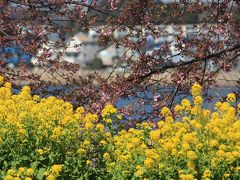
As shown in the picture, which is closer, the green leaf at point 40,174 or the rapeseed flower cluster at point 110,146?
the rapeseed flower cluster at point 110,146

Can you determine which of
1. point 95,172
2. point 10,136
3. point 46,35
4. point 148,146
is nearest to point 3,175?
point 10,136

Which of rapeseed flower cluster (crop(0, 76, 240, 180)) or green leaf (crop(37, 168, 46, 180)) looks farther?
green leaf (crop(37, 168, 46, 180))

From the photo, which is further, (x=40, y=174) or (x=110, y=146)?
(x=110, y=146)

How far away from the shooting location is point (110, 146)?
211 inches

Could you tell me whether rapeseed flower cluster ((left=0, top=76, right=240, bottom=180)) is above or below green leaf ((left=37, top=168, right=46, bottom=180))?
above

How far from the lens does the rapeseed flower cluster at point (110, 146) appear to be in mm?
4859

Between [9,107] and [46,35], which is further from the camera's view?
[46,35]

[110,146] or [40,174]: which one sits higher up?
[110,146]

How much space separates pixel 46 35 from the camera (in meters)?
8.52

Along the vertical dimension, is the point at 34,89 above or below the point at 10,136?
above

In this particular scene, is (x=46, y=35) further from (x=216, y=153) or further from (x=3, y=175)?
(x=216, y=153)

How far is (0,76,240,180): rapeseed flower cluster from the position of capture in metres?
4.86

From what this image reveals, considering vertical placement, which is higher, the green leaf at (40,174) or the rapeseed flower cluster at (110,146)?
the rapeseed flower cluster at (110,146)

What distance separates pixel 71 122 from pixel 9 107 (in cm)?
61
